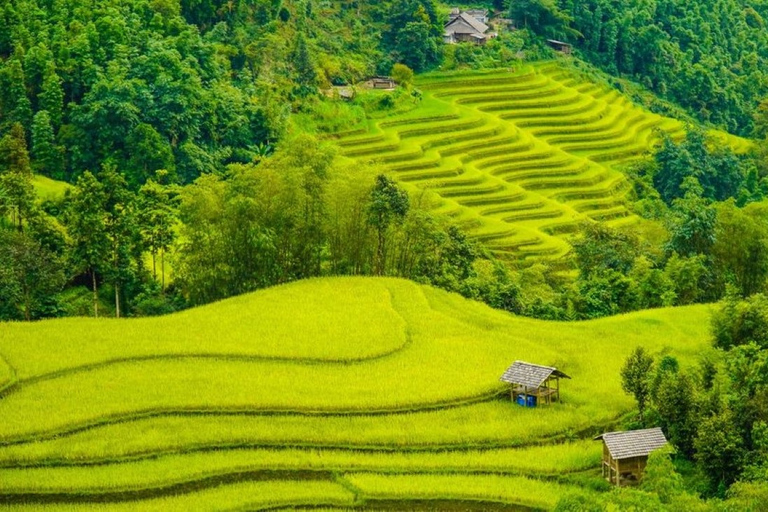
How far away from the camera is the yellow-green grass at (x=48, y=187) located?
28.7 meters

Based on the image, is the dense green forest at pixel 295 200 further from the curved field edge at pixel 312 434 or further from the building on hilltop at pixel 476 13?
the building on hilltop at pixel 476 13

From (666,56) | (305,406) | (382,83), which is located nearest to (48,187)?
(305,406)

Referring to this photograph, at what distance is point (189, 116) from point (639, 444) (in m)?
21.3

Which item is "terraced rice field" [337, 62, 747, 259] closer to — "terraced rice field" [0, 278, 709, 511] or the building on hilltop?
the building on hilltop

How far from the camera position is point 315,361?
20281 millimetres

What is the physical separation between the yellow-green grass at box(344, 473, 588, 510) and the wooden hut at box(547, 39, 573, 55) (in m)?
40.7

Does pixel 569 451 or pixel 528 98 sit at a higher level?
pixel 569 451

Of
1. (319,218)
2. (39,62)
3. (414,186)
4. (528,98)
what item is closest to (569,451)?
(319,218)

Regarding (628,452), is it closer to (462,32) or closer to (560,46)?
(462,32)

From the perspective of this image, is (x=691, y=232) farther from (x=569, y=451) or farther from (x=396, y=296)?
(x=569, y=451)

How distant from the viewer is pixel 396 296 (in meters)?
24.0

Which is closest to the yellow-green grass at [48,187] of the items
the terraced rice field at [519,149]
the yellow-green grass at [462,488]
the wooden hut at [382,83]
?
the terraced rice field at [519,149]

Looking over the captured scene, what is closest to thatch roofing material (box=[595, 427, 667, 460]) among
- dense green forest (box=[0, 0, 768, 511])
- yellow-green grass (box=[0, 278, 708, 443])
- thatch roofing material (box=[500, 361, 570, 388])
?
dense green forest (box=[0, 0, 768, 511])

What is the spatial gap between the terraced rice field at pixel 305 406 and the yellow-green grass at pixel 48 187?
26.2ft
